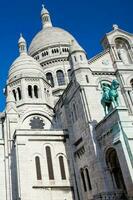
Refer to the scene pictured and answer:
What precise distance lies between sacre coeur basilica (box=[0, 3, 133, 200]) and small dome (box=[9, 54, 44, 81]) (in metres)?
0.23

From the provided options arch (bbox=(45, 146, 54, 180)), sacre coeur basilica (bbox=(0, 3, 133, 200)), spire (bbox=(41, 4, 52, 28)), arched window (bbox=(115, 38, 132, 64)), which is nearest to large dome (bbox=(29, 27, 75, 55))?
spire (bbox=(41, 4, 52, 28))

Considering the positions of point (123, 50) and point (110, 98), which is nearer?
point (110, 98)

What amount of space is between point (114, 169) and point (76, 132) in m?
6.75

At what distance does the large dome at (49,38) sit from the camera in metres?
54.3

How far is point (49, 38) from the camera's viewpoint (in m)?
55.3

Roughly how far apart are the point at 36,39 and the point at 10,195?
3367cm

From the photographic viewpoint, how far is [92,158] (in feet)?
90.8

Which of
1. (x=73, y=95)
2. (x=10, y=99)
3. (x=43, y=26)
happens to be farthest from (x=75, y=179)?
(x=43, y=26)

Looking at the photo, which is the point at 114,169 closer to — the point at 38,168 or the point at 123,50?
the point at 38,168

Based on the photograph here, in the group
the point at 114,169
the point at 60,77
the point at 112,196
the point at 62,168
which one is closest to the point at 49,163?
the point at 62,168

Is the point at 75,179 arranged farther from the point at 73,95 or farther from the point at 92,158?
the point at 73,95

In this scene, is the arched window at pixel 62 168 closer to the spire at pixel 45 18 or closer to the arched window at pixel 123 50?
the arched window at pixel 123 50

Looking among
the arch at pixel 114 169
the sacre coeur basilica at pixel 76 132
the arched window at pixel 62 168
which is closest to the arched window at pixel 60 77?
the sacre coeur basilica at pixel 76 132

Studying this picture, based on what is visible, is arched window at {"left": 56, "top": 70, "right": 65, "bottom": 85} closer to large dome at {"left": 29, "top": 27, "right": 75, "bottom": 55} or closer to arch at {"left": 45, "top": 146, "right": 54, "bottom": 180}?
Answer: large dome at {"left": 29, "top": 27, "right": 75, "bottom": 55}
